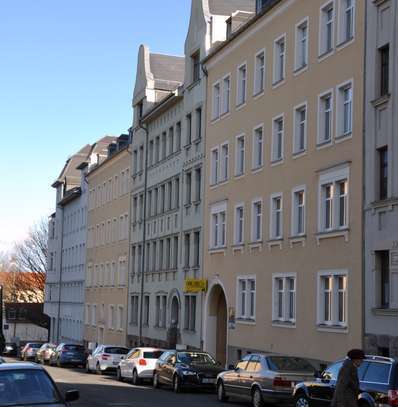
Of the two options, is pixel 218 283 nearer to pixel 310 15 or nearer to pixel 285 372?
pixel 310 15

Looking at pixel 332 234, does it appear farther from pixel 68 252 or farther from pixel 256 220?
pixel 68 252

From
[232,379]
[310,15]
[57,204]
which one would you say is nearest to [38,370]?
[232,379]

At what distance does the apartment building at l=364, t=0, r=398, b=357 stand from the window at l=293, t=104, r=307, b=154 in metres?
5.65

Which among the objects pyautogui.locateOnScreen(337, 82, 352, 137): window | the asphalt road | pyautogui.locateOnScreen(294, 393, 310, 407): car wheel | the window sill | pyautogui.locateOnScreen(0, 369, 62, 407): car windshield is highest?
pyautogui.locateOnScreen(337, 82, 352, 137): window

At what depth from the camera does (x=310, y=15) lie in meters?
35.0

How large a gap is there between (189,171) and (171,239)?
5057 mm

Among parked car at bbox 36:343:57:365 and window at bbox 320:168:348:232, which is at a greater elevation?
window at bbox 320:168:348:232

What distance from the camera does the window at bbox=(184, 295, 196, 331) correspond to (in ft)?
158

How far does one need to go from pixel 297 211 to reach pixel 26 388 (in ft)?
75.7

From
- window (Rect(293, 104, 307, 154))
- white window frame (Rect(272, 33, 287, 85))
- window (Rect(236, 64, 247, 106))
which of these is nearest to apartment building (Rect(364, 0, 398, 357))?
window (Rect(293, 104, 307, 154))

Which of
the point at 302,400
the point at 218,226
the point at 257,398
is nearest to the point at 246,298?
the point at 218,226

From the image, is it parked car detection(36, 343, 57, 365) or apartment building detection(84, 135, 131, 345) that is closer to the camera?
parked car detection(36, 343, 57, 365)

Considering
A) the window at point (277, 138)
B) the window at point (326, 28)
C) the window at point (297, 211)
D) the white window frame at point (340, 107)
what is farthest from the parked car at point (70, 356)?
the white window frame at point (340, 107)

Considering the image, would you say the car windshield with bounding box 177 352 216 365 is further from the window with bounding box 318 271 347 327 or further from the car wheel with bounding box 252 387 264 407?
the car wheel with bounding box 252 387 264 407
